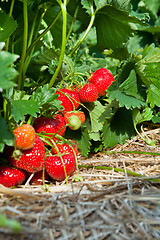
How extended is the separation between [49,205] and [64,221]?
0.28 feet

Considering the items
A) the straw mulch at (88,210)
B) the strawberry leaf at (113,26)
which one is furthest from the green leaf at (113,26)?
the straw mulch at (88,210)

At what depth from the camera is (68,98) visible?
1022 mm

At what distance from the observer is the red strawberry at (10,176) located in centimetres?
84

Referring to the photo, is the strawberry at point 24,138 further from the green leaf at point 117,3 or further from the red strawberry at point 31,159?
the green leaf at point 117,3

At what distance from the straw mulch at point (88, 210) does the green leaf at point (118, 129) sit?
0.92 feet

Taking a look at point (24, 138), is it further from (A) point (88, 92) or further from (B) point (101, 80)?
(B) point (101, 80)

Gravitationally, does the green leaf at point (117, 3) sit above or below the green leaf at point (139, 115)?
above

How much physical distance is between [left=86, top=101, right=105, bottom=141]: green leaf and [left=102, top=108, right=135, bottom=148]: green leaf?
0.03 m

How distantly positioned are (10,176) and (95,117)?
0.46 meters

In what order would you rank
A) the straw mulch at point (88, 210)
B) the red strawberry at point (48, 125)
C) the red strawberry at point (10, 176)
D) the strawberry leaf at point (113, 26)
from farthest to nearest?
1. the strawberry leaf at point (113, 26)
2. the red strawberry at point (48, 125)
3. the red strawberry at point (10, 176)
4. the straw mulch at point (88, 210)

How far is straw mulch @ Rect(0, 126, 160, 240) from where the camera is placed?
23.6 inches

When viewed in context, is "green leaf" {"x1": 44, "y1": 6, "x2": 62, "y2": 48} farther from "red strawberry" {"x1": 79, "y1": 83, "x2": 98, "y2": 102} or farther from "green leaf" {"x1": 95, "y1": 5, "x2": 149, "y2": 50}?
"red strawberry" {"x1": 79, "y1": 83, "x2": 98, "y2": 102}

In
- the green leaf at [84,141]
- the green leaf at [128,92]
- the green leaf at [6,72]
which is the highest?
the green leaf at [6,72]

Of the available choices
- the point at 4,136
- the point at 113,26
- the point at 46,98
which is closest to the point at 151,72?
the point at 113,26
